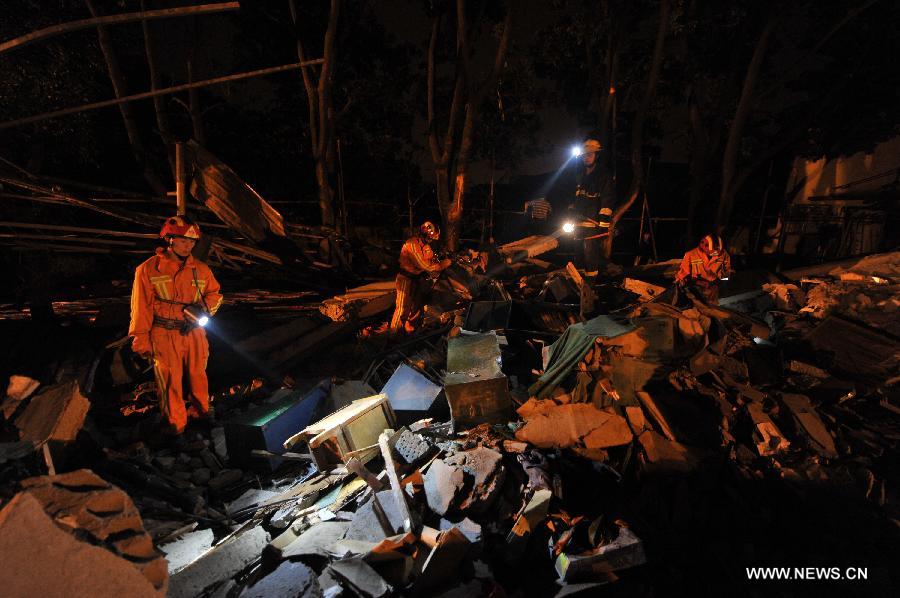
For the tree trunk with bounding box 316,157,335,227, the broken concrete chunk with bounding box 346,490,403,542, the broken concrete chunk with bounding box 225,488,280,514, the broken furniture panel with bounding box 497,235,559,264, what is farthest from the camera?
the tree trunk with bounding box 316,157,335,227

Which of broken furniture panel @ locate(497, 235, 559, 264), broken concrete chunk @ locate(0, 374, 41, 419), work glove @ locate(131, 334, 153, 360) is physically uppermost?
broken furniture panel @ locate(497, 235, 559, 264)

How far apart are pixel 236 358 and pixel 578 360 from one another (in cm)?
482

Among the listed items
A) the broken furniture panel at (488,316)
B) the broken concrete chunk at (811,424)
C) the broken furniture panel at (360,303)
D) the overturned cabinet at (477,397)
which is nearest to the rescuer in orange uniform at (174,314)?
the broken furniture panel at (360,303)

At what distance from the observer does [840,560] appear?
2.71m

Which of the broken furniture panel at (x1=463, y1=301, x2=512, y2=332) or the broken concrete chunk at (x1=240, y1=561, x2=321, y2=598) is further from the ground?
the broken furniture panel at (x1=463, y1=301, x2=512, y2=332)

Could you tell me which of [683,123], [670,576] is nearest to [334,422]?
[670,576]

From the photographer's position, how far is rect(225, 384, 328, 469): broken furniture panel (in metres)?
3.87

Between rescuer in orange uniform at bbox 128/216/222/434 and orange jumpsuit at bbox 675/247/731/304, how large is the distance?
7648mm

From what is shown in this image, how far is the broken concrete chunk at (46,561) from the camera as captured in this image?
1.30m

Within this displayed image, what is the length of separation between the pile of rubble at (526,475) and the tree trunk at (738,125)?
6.37 m

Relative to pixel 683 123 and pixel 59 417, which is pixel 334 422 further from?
pixel 683 123

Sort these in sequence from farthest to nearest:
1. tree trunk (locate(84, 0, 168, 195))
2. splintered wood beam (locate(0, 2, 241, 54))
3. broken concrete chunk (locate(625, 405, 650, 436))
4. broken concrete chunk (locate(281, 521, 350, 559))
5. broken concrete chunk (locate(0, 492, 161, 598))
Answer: tree trunk (locate(84, 0, 168, 195)), broken concrete chunk (locate(625, 405, 650, 436)), broken concrete chunk (locate(281, 521, 350, 559)), splintered wood beam (locate(0, 2, 241, 54)), broken concrete chunk (locate(0, 492, 161, 598))

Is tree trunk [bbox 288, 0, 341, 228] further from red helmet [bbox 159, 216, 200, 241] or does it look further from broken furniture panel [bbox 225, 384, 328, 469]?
broken furniture panel [bbox 225, 384, 328, 469]

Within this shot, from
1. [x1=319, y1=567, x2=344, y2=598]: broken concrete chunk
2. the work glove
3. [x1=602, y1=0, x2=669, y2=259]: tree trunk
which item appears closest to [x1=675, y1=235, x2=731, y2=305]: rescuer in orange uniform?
[x1=602, y1=0, x2=669, y2=259]: tree trunk
